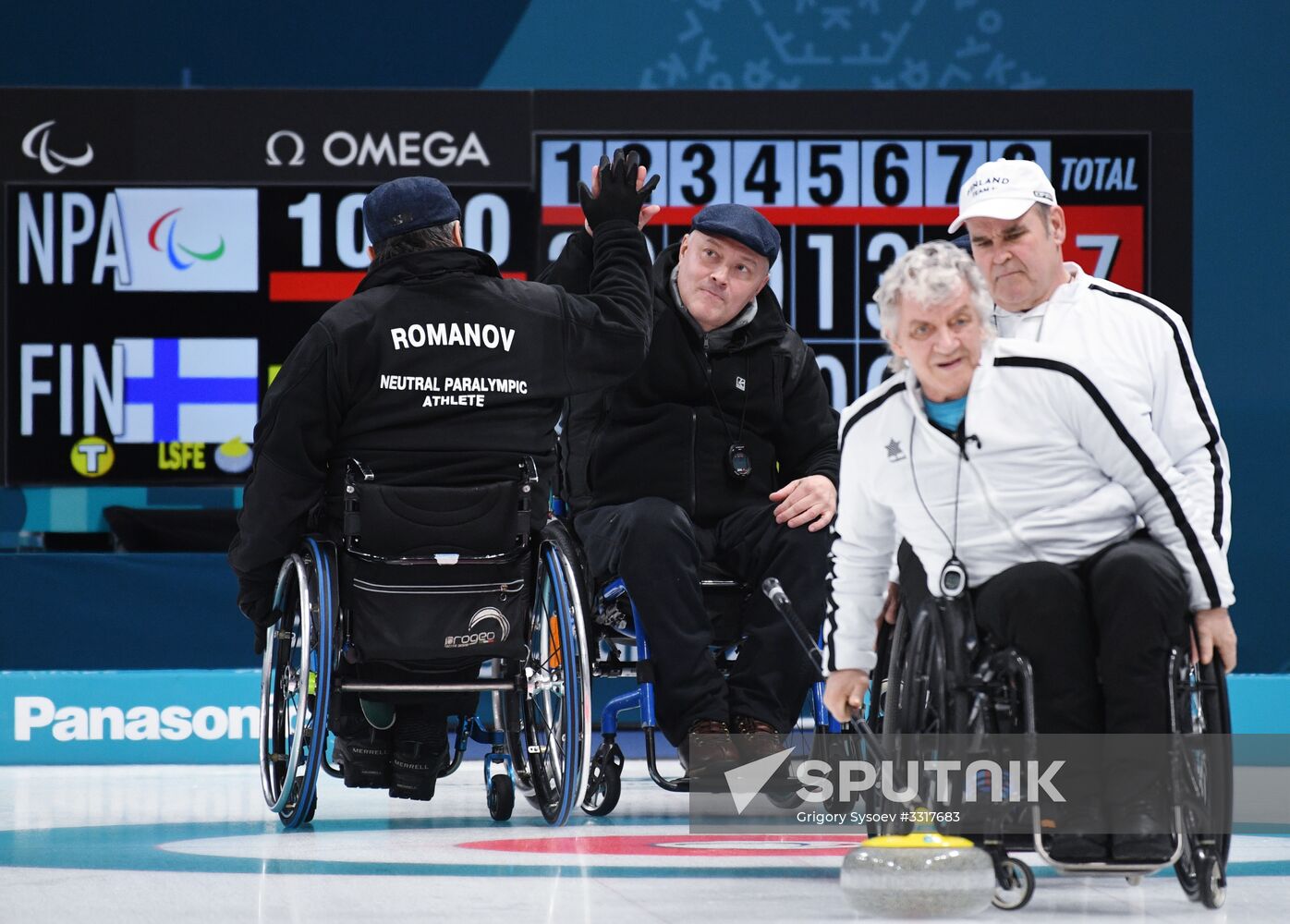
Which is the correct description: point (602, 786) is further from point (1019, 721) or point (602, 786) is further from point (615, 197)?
point (1019, 721)

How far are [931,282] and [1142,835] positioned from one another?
0.70 meters

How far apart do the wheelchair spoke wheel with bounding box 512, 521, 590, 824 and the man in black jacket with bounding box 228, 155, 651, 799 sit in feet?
0.41

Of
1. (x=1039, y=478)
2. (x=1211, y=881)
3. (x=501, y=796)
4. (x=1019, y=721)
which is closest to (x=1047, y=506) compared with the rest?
(x=1039, y=478)

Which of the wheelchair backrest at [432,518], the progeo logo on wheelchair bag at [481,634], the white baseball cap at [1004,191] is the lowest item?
the progeo logo on wheelchair bag at [481,634]

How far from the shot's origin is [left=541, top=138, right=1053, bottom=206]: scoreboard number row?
544 centimetres

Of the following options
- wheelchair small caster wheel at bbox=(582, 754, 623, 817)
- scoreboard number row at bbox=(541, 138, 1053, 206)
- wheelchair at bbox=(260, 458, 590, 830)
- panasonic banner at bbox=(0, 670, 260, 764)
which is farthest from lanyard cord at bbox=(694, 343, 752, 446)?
scoreboard number row at bbox=(541, 138, 1053, 206)

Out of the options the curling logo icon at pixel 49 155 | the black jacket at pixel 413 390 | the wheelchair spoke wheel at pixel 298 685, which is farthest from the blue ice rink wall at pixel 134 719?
the black jacket at pixel 413 390

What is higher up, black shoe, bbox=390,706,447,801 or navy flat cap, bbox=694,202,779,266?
navy flat cap, bbox=694,202,779,266

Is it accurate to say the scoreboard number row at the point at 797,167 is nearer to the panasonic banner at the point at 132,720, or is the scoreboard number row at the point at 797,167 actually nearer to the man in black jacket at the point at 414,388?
the panasonic banner at the point at 132,720

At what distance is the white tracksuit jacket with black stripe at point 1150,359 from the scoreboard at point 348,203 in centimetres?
252

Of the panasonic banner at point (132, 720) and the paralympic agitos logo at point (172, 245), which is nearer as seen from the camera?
the panasonic banner at point (132, 720)

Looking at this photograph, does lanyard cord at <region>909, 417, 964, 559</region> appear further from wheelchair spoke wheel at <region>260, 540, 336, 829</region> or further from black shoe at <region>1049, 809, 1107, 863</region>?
wheelchair spoke wheel at <region>260, 540, 336, 829</region>

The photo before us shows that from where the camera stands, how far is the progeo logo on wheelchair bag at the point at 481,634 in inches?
123

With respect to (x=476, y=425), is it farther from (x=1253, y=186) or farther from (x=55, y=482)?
(x=1253, y=186)
